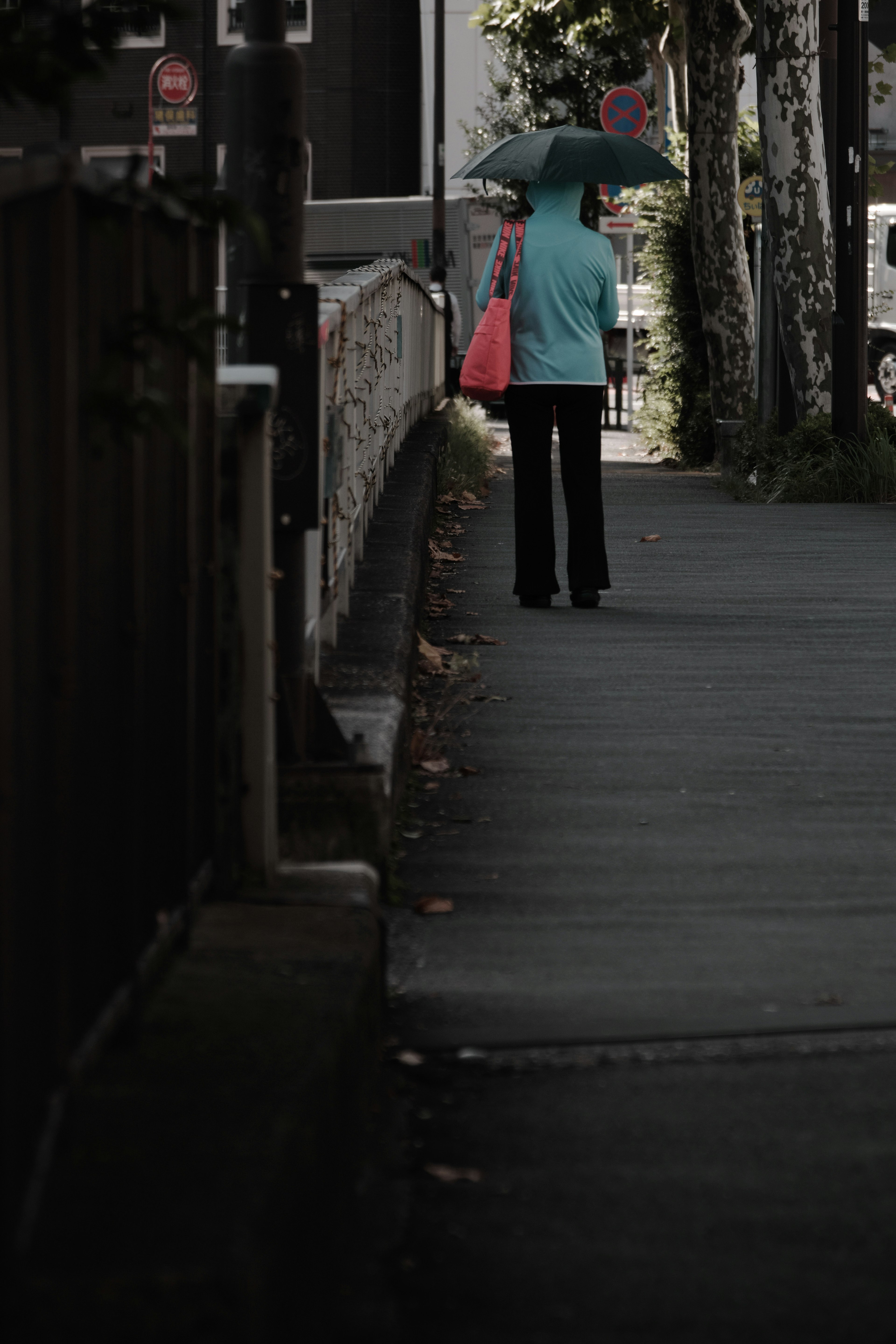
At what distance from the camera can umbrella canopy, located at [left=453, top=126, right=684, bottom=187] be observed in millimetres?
7992

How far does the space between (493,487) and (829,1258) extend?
42.1 ft

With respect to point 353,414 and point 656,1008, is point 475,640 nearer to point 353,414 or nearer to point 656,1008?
point 353,414

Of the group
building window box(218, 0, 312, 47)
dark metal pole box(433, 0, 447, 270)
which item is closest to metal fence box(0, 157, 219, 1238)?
dark metal pole box(433, 0, 447, 270)

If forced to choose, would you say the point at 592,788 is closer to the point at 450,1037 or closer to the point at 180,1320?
the point at 450,1037

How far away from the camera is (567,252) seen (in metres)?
7.95

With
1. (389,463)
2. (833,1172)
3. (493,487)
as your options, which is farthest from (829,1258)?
(493,487)

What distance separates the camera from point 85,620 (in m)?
2.38

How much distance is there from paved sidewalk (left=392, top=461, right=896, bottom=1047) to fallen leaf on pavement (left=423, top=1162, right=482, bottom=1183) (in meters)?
0.50

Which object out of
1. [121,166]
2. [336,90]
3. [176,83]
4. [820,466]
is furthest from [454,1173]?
[336,90]

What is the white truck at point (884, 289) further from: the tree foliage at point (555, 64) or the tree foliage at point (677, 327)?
the tree foliage at point (677, 327)

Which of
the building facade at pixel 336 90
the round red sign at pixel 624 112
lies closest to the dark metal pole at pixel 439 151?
the building facade at pixel 336 90

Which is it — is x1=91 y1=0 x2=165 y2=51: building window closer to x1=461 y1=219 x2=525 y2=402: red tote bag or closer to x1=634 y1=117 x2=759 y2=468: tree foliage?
x1=461 y1=219 x2=525 y2=402: red tote bag

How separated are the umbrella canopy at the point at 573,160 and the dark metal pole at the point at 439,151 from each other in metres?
24.4

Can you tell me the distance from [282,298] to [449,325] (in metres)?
23.2
